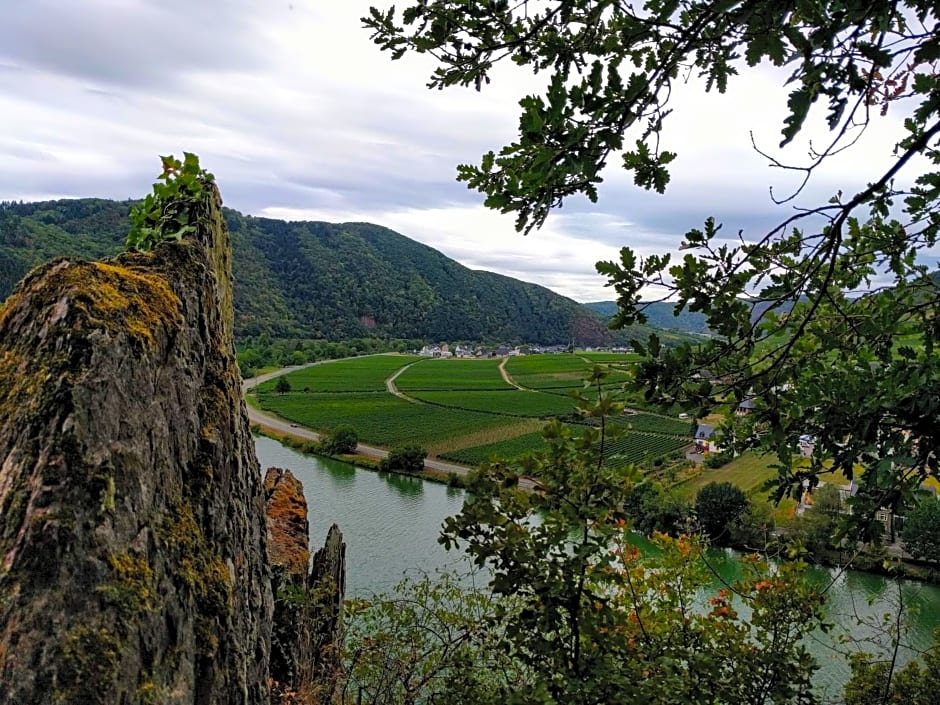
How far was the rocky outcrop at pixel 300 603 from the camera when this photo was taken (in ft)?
16.8

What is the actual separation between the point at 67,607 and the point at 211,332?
75.2 inches

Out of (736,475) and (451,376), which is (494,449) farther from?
(451,376)

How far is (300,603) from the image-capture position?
525 centimetres

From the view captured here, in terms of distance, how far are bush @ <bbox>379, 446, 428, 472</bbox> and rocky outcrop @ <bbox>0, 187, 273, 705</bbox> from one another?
1223 inches

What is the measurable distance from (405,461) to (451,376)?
4379cm


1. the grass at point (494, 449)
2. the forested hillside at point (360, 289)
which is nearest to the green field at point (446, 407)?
the grass at point (494, 449)

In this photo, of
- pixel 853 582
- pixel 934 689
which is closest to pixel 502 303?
pixel 853 582

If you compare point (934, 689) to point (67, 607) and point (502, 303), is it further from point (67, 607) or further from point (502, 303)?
point (502, 303)

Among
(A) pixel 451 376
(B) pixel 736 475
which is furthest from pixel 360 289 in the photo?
(B) pixel 736 475

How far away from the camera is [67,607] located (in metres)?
1.86

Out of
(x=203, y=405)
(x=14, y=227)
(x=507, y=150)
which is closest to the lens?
(x=507, y=150)

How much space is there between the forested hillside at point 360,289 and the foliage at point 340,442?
61162mm

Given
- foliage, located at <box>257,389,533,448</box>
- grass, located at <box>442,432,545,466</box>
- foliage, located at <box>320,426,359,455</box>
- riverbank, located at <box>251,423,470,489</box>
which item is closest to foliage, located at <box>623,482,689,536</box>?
riverbank, located at <box>251,423,470,489</box>

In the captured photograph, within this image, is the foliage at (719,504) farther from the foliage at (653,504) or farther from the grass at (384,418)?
the grass at (384,418)
